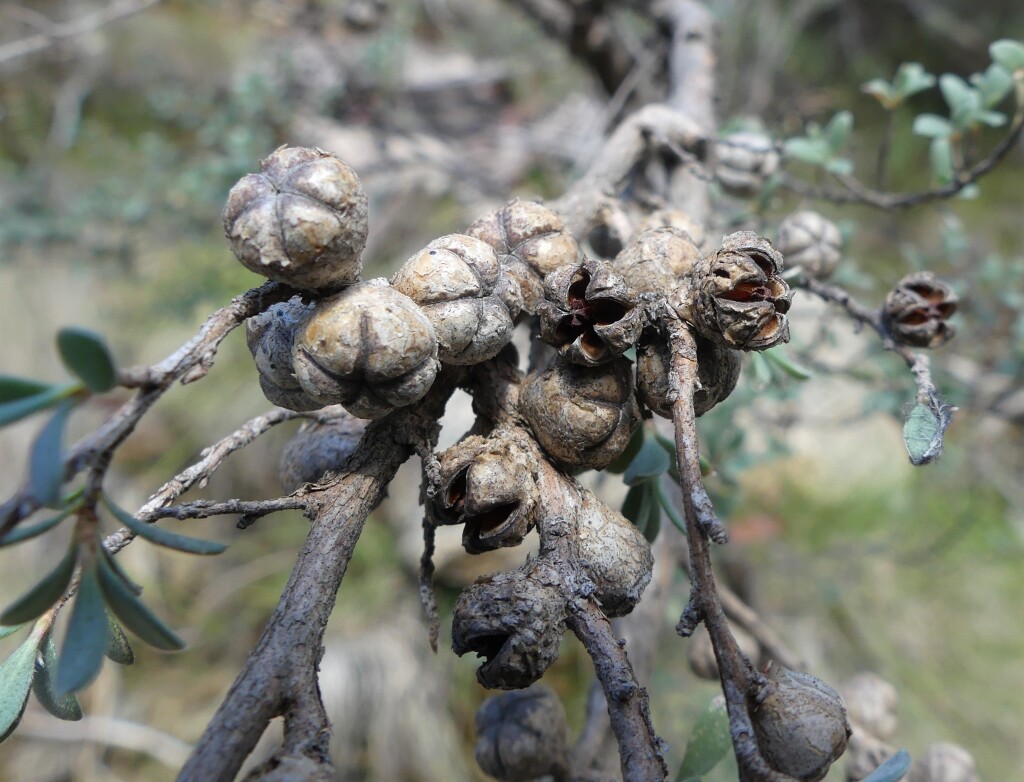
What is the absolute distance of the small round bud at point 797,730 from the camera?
1.94 ft

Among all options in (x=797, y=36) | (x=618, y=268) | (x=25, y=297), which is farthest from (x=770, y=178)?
(x=25, y=297)

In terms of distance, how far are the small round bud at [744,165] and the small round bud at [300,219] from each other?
0.86 metres

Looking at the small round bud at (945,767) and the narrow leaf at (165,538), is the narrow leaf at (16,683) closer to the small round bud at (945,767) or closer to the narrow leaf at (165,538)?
the narrow leaf at (165,538)

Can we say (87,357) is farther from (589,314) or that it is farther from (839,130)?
(839,130)

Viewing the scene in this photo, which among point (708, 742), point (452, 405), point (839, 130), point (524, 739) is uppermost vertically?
point (839, 130)

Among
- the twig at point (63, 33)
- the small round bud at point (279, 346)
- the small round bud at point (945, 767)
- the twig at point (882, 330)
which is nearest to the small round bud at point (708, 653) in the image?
the small round bud at point (945, 767)

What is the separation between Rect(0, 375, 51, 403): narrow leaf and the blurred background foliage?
1.69 m

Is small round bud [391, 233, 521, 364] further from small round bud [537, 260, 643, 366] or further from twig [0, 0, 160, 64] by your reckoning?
twig [0, 0, 160, 64]

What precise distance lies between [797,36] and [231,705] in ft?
16.9

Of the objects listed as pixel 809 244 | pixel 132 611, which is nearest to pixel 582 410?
pixel 132 611

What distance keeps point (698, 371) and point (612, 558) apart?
20 centimetres

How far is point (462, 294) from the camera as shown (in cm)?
67

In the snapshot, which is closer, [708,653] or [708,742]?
[708,742]

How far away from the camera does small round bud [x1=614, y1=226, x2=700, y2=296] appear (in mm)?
718
